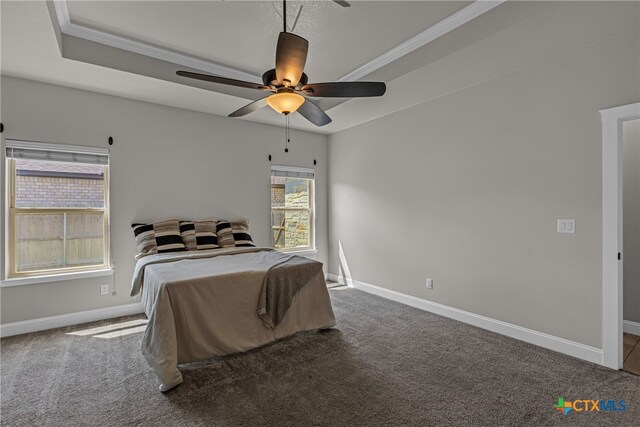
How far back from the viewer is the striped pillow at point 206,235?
4.04m

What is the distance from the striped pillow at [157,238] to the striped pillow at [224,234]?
0.48 metres

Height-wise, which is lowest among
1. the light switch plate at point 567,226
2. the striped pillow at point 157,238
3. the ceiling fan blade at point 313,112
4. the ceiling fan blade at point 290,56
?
the striped pillow at point 157,238

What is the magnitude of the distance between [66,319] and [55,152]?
71.6 inches

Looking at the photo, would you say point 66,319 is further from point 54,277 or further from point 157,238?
point 157,238

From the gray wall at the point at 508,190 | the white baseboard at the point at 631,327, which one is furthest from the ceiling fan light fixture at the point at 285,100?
the white baseboard at the point at 631,327

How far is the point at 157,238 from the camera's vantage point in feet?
12.4

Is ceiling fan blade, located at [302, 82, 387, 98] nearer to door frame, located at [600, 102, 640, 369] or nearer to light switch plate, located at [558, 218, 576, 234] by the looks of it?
door frame, located at [600, 102, 640, 369]

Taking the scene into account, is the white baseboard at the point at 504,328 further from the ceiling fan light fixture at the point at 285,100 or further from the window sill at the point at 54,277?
the window sill at the point at 54,277

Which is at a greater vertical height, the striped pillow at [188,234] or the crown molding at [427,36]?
the crown molding at [427,36]

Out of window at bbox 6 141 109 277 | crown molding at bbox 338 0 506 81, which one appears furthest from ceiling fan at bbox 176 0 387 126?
window at bbox 6 141 109 277

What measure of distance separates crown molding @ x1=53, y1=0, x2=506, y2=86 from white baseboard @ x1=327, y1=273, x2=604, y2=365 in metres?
2.80

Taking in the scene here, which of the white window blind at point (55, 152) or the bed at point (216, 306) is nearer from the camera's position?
the bed at point (216, 306)

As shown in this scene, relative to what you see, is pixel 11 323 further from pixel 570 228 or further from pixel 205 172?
pixel 570 228

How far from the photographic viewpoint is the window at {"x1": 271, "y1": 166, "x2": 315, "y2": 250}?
5.15 meters
